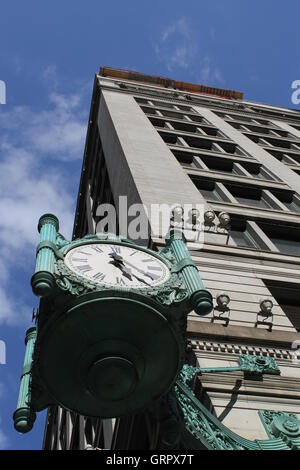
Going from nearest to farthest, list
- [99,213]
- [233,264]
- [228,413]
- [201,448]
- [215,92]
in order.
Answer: [201,448] < [228,413] < [233,264] < [99,213] < [215,92]

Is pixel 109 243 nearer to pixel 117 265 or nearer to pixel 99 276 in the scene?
pixel 117 265

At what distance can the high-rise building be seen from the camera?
11242 mm

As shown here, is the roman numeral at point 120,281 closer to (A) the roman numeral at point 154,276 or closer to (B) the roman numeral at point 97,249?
(A) the roman numeral at point 154,276

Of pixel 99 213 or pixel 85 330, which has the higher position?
pixel 99 213

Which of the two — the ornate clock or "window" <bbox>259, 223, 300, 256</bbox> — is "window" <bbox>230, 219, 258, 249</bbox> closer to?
"window" <bbox>259, 223, 300, 256</bbox>

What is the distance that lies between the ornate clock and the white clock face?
4 centimetres

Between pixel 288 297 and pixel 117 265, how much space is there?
8.01 meters

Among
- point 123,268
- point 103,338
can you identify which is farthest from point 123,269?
point 103,338

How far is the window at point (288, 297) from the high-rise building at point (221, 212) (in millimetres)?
29

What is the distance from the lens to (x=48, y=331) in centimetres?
857

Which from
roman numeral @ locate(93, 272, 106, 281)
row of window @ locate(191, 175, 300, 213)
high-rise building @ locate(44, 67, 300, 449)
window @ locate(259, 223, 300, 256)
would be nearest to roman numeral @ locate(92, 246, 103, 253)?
roman numeral @ locate(93, 272, 106, 281)

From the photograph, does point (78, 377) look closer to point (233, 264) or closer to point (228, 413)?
point (228, 413)
